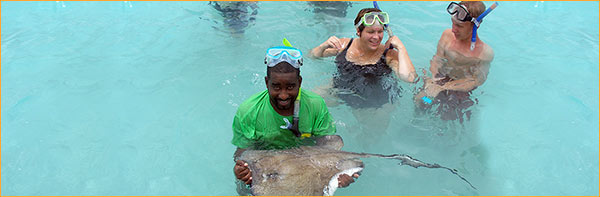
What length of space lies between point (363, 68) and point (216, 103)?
86.7 inches

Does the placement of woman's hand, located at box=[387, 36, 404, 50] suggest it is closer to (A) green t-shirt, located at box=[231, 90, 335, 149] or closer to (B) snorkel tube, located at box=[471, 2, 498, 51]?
(B) snorkel tube, located at box=[471, 2, 498, 51]

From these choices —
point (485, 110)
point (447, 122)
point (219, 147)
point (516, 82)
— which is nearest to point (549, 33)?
point (516, 82)

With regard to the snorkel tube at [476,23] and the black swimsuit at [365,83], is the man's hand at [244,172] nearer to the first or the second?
the black swimsuit at [365,83]

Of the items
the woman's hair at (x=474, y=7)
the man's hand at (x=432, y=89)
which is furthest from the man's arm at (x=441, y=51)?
the woman's hair at (x=474, y=7)

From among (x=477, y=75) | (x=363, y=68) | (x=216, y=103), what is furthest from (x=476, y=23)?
(x=216, y=103)

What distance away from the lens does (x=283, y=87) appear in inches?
109

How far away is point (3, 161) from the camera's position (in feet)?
14.8

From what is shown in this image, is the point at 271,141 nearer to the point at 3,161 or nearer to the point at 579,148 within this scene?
the point at 3,161

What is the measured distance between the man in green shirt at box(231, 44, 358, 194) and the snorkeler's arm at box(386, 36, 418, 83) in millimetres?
1395

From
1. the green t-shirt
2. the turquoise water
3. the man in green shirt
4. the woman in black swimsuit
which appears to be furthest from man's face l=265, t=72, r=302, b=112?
the woman in black swimsuit

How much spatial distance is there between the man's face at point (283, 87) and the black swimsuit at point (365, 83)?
199 centimetres

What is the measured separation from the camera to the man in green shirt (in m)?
2.77

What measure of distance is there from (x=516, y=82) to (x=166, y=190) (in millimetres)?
5398

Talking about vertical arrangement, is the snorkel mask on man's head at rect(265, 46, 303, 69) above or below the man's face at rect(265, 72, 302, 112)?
above
